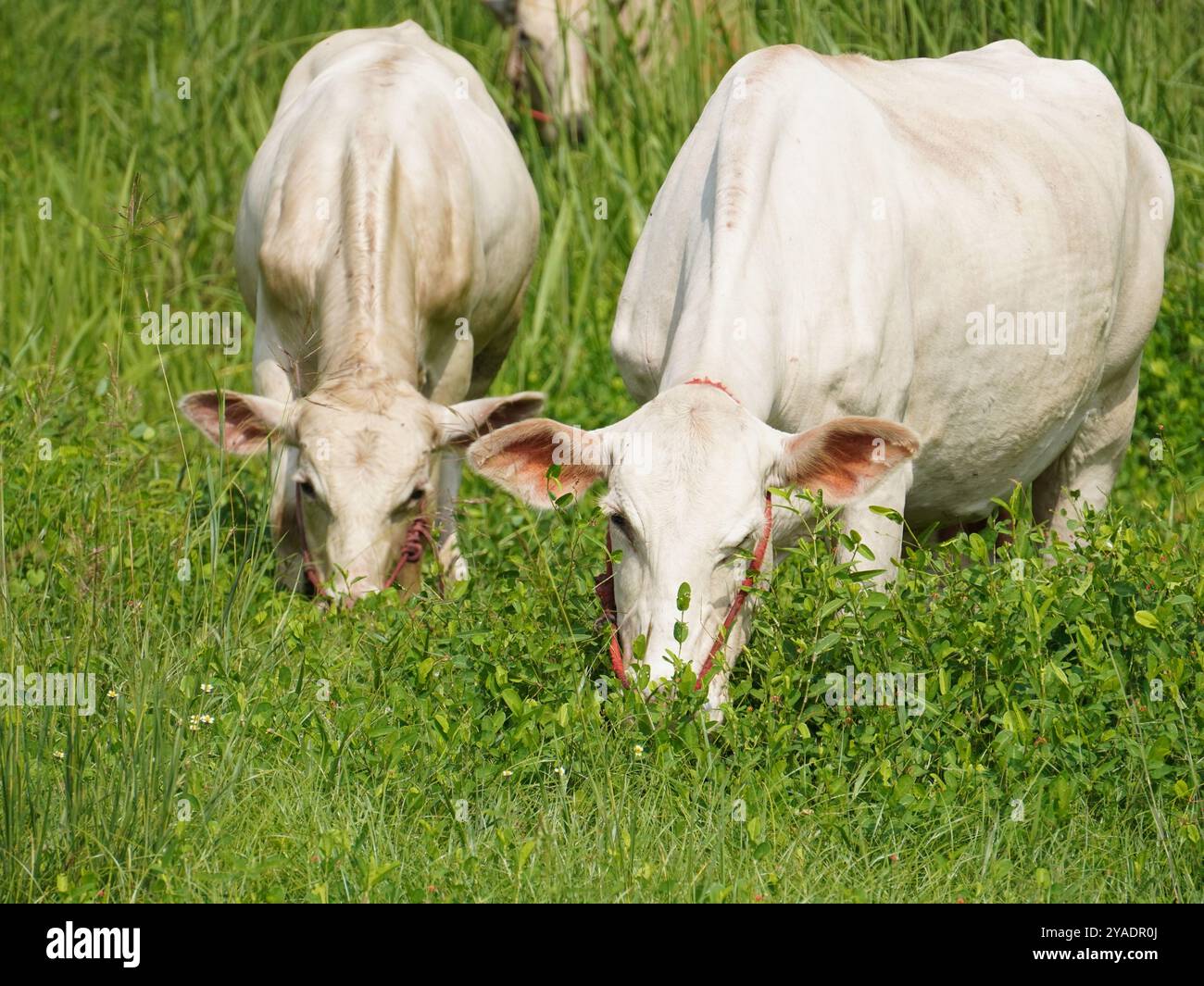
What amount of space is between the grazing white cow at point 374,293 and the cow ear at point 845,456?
162 cm

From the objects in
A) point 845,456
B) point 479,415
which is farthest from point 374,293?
point 845,456

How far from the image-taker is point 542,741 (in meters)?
4.18

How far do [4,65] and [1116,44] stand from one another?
713cm

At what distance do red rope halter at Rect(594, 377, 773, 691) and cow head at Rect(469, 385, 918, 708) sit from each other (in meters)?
0.02

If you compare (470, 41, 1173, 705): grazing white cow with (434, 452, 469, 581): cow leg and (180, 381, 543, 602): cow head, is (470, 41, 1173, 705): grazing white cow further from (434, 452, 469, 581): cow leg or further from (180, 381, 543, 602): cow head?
(434, 452, 469, 581): cow leg

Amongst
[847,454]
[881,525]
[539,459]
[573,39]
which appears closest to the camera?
[847,454]

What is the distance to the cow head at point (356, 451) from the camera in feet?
18.5

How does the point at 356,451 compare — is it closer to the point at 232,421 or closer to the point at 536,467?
the point at 232,421

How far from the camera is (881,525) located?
5113 millimetres

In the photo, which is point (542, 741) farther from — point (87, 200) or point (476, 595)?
point (87, 200)

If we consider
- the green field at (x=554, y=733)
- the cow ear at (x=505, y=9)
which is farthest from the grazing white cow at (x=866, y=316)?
the cow ear at (x=505, y=9)

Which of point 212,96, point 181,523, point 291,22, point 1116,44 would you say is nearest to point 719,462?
point 181,523

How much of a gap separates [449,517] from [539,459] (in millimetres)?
2111

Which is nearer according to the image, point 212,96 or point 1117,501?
Answer: point 1117,501
